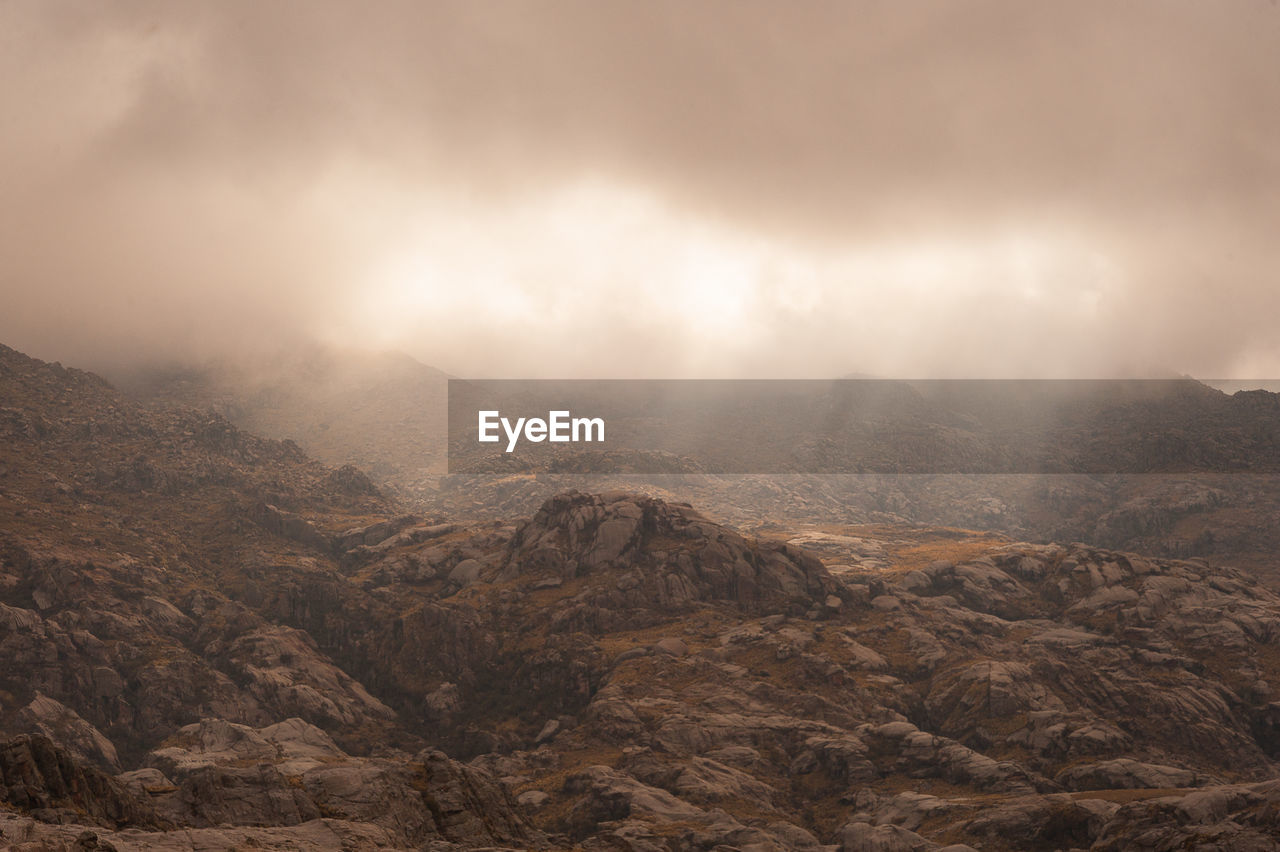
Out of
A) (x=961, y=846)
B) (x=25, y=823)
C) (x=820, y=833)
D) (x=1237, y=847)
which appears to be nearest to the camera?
(x=25, y=823)

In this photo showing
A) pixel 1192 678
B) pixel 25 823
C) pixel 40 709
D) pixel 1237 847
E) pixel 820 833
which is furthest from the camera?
pixel 1192 678

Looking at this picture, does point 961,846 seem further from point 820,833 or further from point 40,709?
point 40,709

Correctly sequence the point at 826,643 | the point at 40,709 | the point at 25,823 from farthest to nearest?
the point at 826,643, the point at 40,709, the point at 25,823

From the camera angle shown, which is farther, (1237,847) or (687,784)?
(687,784)

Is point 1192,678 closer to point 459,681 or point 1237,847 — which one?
point 1237,847

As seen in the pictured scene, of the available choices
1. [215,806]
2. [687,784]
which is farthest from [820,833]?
[215,806]

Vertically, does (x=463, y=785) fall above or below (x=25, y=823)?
below

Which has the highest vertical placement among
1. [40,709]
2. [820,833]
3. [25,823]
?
[25,823]

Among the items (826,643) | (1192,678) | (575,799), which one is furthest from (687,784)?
(1192,678)

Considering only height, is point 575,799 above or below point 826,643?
below
